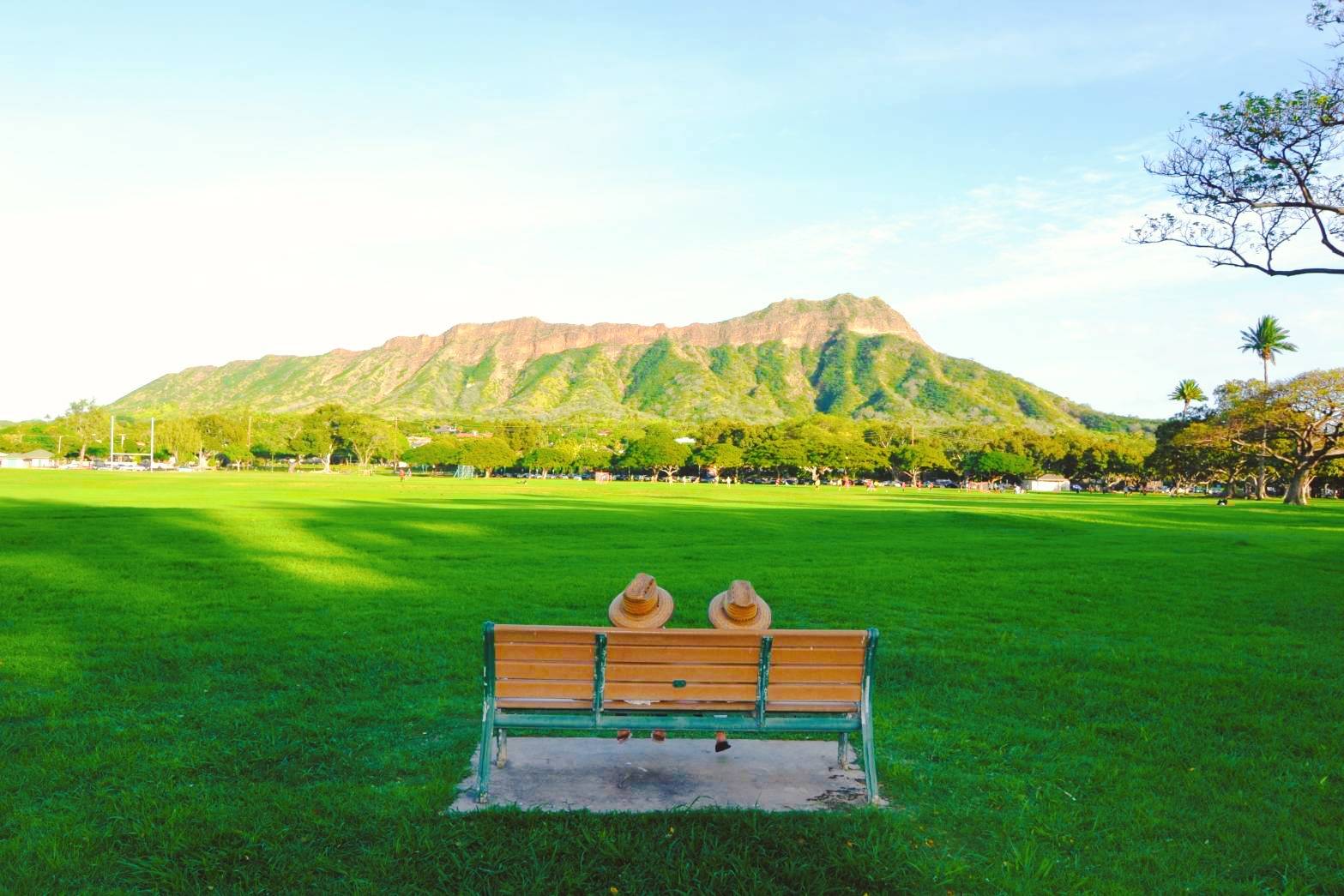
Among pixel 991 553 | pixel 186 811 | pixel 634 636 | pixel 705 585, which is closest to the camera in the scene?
pixel 186 811

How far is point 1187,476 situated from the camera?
115938mm

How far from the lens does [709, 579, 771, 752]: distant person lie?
6156mm

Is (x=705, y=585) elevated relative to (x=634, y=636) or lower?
lower

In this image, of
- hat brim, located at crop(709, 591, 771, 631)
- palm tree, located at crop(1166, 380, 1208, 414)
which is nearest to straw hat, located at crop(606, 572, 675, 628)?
hat brim, located at crop(709, 591, 771, 631)

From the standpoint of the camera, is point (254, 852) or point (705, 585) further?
point (705, 585)

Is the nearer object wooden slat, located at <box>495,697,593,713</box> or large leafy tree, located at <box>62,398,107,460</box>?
wooden slat, located at <box>495,697,593,713</box>

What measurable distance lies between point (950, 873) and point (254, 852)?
12.3 ft

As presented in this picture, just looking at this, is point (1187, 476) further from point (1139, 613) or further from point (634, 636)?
point (634, 636)

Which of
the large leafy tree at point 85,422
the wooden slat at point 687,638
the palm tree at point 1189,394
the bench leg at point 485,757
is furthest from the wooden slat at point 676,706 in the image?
the large leafy tree at point 85,422

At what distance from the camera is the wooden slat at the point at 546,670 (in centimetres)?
573

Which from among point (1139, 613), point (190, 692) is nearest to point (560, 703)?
point (190, 692)

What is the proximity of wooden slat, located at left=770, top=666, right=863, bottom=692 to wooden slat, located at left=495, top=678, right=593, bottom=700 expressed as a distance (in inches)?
49.1

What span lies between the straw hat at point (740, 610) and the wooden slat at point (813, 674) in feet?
1.47

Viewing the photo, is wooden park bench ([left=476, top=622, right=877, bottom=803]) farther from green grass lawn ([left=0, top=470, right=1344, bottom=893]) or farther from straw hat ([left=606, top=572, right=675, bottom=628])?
green grass lawn ([left=0, top=470, right=1344, bottom=893])
